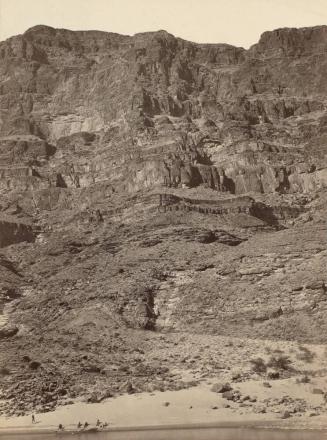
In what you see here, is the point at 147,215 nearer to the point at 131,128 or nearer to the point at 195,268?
the point at 195,268

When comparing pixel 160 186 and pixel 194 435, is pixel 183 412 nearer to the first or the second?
pixel 194 435

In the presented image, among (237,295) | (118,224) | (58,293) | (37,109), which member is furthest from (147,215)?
(37,109)

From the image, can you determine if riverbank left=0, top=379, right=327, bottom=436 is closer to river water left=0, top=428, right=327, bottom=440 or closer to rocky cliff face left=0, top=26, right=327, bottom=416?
river water left=0, top=428, right=327, bottom=440

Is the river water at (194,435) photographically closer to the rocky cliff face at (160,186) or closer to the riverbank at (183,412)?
the riverbank at (183,412)

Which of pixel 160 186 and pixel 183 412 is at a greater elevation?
pixel 160 186

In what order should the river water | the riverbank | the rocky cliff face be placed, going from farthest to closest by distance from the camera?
the rocky cliff face → the riverbank → the river water

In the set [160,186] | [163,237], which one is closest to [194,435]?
[163,237]
